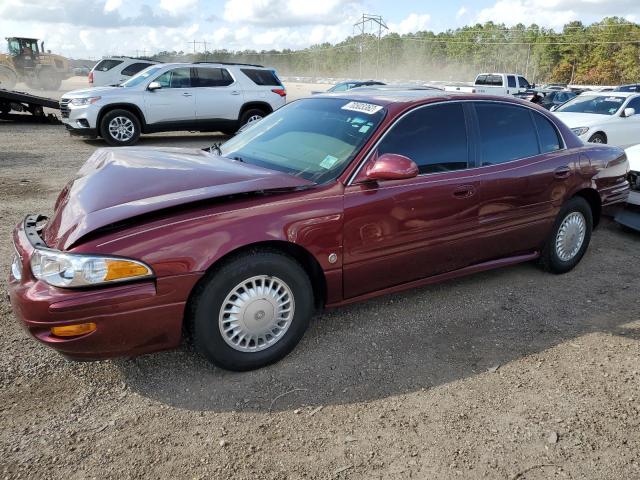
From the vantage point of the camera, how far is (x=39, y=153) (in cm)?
1016

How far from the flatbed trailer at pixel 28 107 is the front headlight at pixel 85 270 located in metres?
13.5

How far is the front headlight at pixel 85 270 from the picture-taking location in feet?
8.21

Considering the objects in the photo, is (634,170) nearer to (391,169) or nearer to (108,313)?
(391,169)

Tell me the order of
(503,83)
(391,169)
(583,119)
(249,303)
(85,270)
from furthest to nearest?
(503,83) → (583,119) → (391,169) → (249,303) → (85,270)

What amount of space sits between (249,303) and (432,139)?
1.76m

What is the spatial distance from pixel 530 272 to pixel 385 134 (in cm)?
226

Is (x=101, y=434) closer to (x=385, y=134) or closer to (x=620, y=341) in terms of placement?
(x=385, y=134)

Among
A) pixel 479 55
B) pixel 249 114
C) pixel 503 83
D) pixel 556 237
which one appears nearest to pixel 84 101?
pixel 249 114

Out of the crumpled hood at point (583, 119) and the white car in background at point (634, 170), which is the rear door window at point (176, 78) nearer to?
the crumpled hood at point (583, 119)

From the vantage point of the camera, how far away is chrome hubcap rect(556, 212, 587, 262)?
4637 mm

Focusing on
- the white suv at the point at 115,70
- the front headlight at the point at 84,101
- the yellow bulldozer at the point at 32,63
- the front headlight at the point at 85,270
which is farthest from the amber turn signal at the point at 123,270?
the yellow bulldozer at the point at 32,63

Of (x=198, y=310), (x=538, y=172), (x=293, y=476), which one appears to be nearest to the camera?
(x=293, y=476)

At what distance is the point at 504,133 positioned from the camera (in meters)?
4.13

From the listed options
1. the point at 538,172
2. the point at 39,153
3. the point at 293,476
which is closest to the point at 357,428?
the point at 293,476
